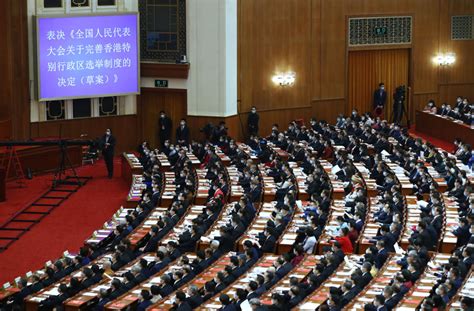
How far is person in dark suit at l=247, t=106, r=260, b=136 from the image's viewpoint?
119ft

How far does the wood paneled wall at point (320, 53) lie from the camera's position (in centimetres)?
3662

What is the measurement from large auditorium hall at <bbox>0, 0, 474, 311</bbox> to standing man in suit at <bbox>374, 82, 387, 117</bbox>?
0.28 ft

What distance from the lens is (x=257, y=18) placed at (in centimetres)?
3650

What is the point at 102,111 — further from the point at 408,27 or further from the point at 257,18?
the point at 408,27

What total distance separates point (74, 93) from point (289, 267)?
52.8ft

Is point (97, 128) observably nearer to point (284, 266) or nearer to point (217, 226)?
point (217, 226)

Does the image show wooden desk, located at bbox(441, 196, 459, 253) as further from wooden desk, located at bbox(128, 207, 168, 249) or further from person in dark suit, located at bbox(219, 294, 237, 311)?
wooden desk, located at bbox(128, 207, 168, 249)

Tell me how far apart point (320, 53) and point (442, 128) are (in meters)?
4.86

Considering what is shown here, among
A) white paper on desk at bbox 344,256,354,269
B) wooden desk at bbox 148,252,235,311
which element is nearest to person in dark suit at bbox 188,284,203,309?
wooden desk at bbox 148,252,235,311

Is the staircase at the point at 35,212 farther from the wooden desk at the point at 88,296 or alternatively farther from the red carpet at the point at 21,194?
the wooden desk at the point at 88,296

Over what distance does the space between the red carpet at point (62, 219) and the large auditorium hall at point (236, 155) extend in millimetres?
87

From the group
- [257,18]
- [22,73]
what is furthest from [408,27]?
[22,73]

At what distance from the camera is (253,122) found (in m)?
36.2

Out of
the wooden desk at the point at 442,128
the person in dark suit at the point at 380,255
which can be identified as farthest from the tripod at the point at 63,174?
the person in dark suit at the point at 380,255
